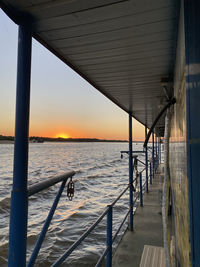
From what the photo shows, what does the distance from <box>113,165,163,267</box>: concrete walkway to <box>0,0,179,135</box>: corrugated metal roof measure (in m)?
3.00

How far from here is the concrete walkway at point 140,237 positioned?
330 cm

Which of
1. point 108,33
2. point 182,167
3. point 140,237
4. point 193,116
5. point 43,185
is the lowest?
point 140,237

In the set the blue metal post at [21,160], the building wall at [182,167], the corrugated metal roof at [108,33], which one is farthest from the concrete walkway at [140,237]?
the corrugated metal roof at [108,33]

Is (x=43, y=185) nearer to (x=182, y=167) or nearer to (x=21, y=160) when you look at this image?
(x=21, y=160)

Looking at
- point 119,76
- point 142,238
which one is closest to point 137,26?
point 119,76

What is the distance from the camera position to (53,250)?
22.0 feet

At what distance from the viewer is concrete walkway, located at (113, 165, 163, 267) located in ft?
10.8

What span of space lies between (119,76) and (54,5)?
1.51 metres

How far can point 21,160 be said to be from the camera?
4.20ft

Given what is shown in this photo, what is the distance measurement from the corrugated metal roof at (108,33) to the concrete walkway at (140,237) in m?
3.00

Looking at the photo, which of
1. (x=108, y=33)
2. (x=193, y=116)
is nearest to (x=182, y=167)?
(x=193, y=116)

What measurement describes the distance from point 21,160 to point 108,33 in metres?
1.29

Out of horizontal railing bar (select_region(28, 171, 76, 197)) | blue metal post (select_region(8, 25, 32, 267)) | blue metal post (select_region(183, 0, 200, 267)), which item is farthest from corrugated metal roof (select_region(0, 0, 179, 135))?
horizontal railing bar (select_region(28, 171, 76, 197))

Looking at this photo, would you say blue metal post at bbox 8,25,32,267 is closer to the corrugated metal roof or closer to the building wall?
the corrugated metal roof
